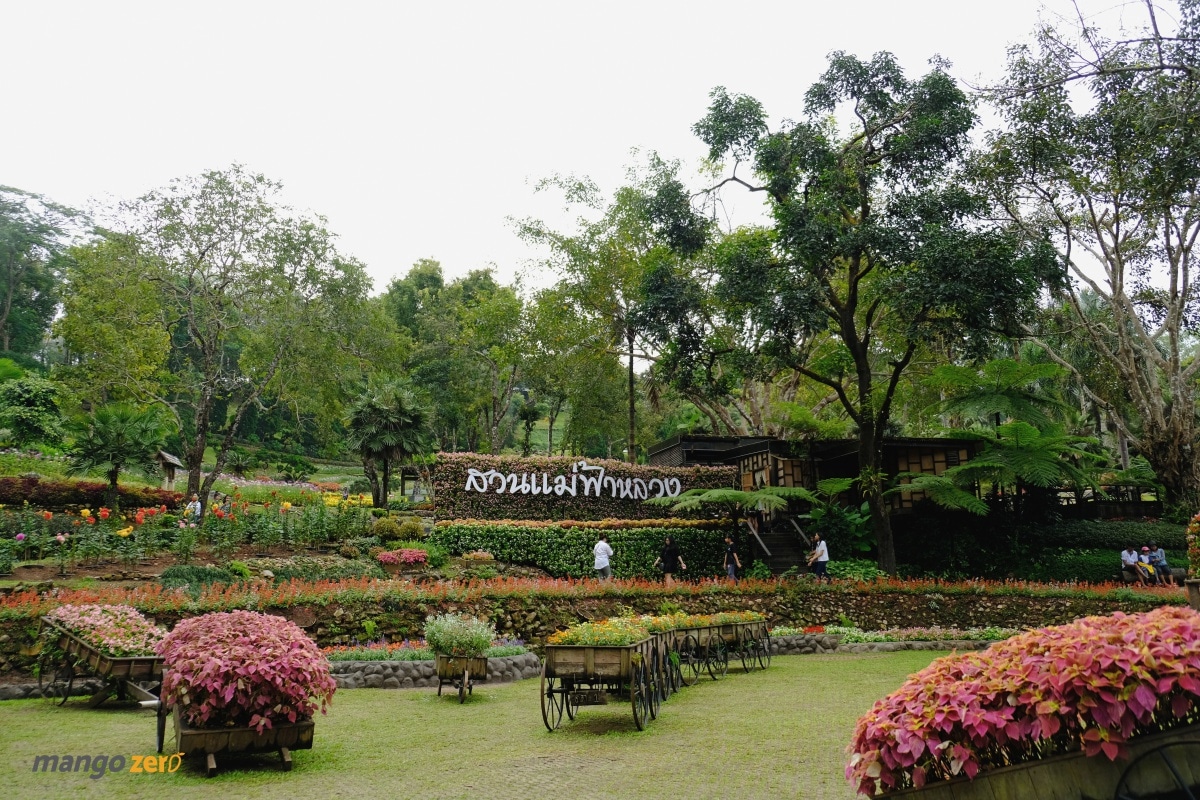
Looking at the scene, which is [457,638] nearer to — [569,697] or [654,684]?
[569,697]

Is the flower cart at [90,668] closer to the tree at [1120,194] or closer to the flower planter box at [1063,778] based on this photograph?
the flower planter box at [1063,778]

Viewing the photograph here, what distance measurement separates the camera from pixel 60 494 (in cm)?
2292

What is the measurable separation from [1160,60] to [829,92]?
737 cm

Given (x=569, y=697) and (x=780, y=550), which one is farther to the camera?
(x=780, y=550)

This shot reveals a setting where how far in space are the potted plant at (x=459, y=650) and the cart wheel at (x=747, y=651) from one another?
4.16 meters

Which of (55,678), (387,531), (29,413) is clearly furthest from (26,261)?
(55,678)

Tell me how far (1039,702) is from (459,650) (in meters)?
7.96

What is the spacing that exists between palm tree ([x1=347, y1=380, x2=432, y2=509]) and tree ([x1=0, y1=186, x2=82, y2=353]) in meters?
29.0

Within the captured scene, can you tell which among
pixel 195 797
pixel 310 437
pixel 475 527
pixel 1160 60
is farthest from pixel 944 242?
pixel 310 437

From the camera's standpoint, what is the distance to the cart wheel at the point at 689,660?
35.8 ft

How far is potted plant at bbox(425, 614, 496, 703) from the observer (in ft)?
33.0

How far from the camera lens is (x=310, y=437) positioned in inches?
2542

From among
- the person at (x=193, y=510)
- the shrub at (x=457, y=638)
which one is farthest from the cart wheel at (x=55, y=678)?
the person at (x=193, y=510)

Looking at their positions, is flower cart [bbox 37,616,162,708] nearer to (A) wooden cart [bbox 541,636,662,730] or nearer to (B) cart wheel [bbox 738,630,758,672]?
(A) wooden cart [bbox 541,636,662,730]
